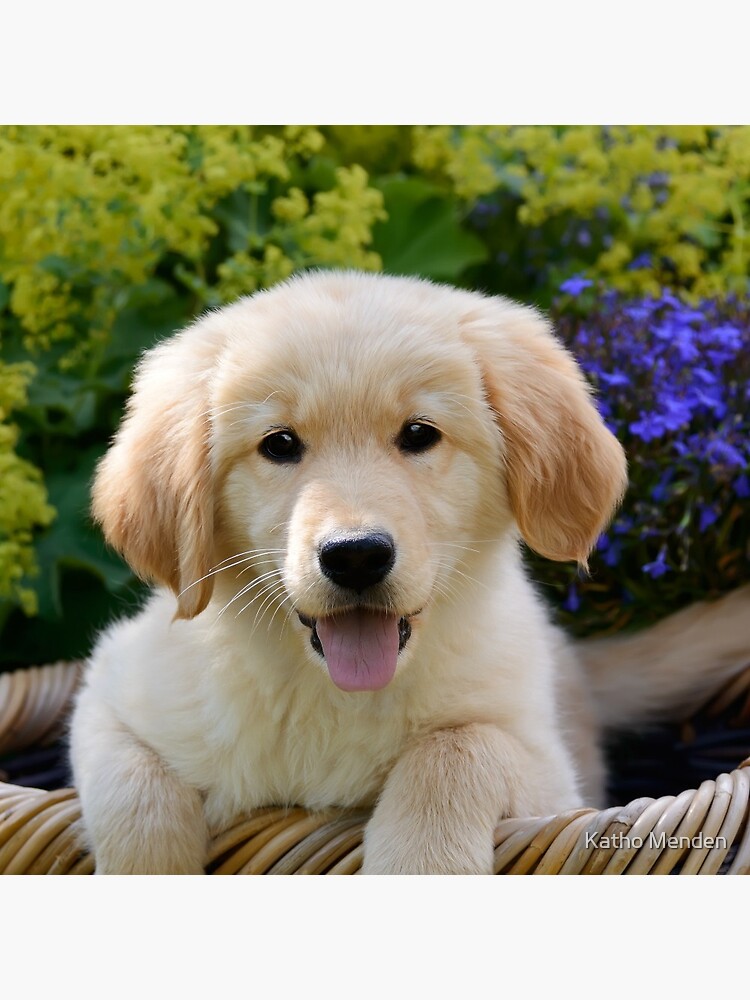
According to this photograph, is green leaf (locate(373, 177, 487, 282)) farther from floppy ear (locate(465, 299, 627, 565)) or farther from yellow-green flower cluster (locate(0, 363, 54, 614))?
floppy ear (locate(465, 299, 627, 565))

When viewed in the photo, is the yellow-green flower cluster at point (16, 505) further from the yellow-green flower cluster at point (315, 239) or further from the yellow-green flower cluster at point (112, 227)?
the yellow-green flower cluster at point (315, 239)

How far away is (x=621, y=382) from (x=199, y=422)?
1522 millimetres

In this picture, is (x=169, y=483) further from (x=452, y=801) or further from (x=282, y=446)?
(x=452, y=801)

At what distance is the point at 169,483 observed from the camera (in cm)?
258

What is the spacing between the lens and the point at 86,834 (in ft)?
8.86

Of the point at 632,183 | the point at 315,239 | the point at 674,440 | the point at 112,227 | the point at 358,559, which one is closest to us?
the point at 358,559

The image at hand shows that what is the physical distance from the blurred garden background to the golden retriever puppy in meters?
0.91

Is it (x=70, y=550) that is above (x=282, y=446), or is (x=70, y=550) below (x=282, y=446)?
below

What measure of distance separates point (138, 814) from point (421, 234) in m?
2.56

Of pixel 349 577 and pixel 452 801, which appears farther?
pixel 452 801

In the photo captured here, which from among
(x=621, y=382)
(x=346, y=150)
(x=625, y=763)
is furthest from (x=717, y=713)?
(x=346, y=150)

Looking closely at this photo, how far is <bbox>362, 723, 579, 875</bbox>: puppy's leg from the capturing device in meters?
2.40

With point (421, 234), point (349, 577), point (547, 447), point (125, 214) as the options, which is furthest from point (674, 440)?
point (125, 214)

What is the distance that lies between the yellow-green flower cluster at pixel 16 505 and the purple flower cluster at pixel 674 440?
5.56ft
